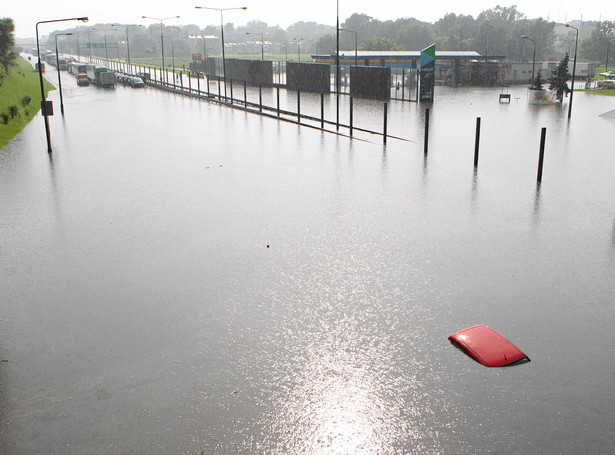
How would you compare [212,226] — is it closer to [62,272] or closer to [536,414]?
[62,272]

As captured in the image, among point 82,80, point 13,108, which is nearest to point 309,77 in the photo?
point 13,108

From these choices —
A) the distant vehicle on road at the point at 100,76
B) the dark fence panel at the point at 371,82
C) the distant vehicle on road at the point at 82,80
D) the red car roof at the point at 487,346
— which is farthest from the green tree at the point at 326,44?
the red car roof at the point at 487,346

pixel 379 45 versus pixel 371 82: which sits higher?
pixel 379 45

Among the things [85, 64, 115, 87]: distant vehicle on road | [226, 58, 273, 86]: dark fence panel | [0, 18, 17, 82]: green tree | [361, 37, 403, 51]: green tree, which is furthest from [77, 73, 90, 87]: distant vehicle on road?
[361, 37, 403, 51]: green tree

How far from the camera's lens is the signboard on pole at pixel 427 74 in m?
36.7

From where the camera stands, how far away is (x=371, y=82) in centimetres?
3903

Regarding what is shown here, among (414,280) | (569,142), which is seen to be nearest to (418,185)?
(414,280)

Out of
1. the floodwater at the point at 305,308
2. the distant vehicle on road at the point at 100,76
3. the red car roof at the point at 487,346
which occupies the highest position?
the distant vehicle on road at the point at 100,76

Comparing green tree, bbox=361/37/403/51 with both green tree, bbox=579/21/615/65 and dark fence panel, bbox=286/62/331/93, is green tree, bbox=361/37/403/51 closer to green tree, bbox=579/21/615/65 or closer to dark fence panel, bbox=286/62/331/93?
green tree, bbox=579/21/615/65

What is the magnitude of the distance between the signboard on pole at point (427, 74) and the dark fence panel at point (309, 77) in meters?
9.12

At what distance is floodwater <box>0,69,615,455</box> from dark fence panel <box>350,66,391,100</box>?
23.1 meters

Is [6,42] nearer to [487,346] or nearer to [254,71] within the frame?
[254,71]

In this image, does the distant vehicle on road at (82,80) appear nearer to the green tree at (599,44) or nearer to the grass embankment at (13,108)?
the grass embankment at (13,108)

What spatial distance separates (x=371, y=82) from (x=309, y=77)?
30.3 ft
